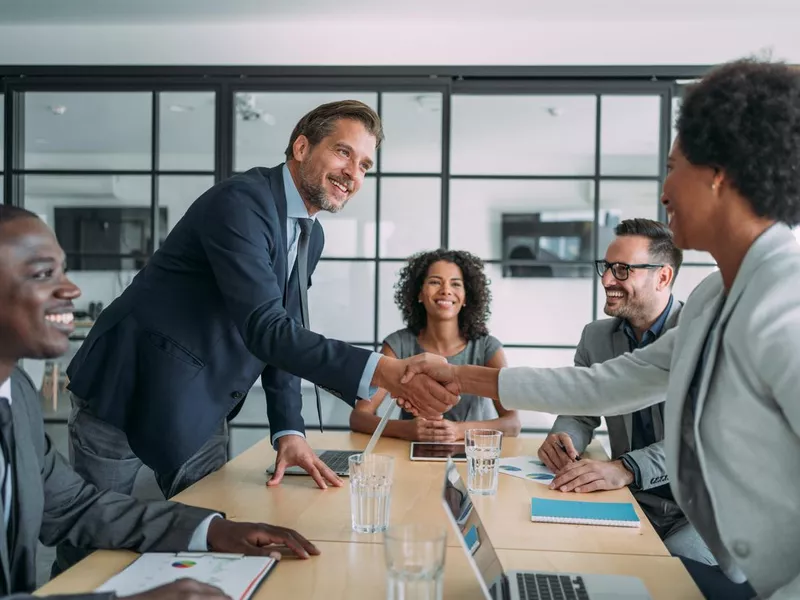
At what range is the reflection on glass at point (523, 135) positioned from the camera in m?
4.51

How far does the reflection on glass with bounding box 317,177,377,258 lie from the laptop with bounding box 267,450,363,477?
236 centimetres

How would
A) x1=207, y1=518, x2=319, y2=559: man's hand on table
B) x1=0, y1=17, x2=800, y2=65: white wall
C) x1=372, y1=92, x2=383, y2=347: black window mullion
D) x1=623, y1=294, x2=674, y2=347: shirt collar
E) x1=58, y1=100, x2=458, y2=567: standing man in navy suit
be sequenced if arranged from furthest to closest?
1. x1=372, y1=92, x2=383, y2=347: black window mullion
2. x1=0, y1=17, x2=800, y2=65: white wall
3. x1=623, y1=294, x2=674, y2=347: shirt collar
4. x1=58, y1=100, x2=458, y2=567: standing man in navy suit
5. x1=207, y1=518, x2=319, y2=559: man's hand on table

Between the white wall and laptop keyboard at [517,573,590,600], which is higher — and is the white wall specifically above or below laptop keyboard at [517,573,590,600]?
above

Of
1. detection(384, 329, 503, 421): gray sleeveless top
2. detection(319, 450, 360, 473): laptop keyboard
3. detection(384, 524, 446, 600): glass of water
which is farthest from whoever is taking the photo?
detection(384, 329, 503, 421): gray sleeveless top

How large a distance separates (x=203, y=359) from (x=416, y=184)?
2.66 m

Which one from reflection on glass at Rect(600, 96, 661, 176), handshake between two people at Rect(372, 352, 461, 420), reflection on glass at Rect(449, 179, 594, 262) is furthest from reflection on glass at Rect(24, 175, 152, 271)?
handshake between two people at Rect(372, 352, 461, 420)

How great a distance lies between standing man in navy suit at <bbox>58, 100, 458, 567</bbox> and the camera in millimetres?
1998

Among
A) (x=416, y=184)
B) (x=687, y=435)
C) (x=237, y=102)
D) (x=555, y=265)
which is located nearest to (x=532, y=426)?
(x=555, y=265)

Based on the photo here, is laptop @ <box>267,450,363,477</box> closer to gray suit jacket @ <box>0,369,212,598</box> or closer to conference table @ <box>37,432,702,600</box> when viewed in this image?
conference table @ <box>37,432,702,600</box>

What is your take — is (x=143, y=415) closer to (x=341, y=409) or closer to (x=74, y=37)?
(x=341, y=409)

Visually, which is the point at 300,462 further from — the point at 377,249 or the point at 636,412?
the point at 377,249

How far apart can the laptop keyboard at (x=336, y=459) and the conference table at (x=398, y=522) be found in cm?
11

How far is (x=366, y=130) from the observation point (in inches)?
96.0

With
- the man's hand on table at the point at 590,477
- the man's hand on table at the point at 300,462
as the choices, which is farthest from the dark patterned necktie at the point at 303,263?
the man's hand on table at the point at 590,477
